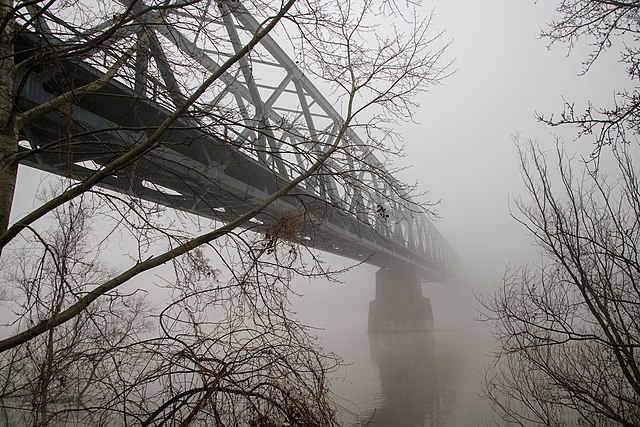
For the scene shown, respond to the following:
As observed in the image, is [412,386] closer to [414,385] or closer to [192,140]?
[414,385]

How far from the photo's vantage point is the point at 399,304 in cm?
4328

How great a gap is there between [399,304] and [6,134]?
42.3 m

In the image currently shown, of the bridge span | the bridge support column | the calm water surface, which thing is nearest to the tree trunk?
the bridge span

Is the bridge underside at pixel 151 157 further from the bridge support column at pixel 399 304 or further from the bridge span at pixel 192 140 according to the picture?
the bridge support column at pixel 399 304

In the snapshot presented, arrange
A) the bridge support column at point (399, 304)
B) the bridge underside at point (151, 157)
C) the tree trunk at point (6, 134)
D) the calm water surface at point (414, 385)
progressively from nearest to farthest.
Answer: the tree trunk at point (6, 134) → the bridge underside at point (151, 157) → the calm water surface at point (414, 385) → the bridge support column at point (399, 304)

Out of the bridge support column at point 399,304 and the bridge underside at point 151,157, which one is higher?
the bridge underside at point 151,157

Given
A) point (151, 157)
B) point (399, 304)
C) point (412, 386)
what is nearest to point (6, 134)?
point (151, 157)

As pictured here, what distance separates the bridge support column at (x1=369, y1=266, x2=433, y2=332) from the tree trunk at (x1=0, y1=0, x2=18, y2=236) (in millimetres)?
41190

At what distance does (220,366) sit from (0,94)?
2.74m

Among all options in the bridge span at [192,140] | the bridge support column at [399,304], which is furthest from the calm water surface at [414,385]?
the bridge support column at [399,304]

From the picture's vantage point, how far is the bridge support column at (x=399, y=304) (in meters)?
42.5

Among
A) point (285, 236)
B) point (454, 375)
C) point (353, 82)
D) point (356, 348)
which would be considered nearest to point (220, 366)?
point (285, 236)

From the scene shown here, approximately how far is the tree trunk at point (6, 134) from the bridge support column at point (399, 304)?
1622 inches

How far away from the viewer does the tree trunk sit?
3.44m
